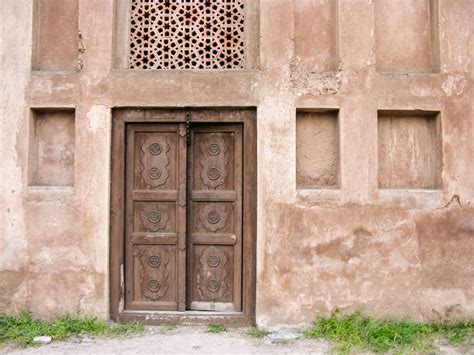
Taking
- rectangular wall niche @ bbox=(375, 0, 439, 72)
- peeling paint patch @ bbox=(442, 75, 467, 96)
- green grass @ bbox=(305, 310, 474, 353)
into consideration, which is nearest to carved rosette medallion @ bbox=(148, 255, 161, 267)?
green grass @ bbox=(305, 310, 474, 353)

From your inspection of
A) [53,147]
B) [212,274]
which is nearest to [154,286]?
[212,274]

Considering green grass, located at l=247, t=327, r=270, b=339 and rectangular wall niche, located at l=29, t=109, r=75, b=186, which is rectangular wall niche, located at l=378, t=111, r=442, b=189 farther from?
rectangular wall niche, located at l=29, t=109, r=75, b=186

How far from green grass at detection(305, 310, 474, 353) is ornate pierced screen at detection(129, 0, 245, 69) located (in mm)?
2843

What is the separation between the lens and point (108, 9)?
4570mm

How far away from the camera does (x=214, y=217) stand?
183 inches

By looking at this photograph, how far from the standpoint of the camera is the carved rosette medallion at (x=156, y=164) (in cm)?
465

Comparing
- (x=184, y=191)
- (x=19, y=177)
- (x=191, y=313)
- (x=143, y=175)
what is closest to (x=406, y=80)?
(x=184, y=191)

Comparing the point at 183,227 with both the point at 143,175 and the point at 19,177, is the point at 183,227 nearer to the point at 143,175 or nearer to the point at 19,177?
the point at 143,175

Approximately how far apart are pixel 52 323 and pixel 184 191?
6.13ft

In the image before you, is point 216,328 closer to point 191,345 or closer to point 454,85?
point 191,345

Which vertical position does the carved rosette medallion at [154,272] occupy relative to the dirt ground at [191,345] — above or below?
above

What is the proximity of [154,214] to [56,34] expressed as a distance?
7.28 ft

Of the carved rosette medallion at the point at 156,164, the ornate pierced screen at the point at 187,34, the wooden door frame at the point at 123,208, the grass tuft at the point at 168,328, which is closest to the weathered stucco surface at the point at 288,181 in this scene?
the wooden door frame at the point at 123,208

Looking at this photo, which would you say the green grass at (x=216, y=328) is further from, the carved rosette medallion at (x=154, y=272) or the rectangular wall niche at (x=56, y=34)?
the rectangular wall niche at (x=56, y=34)
